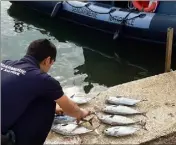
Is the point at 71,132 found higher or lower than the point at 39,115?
lower

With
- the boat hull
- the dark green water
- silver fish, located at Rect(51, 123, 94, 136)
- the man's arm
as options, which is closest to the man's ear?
the man's arm

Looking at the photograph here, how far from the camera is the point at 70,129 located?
14.6 feet

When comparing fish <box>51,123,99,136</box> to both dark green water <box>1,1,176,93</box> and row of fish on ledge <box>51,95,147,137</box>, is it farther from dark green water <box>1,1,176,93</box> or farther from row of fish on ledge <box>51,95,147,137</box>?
dark green water <box>1,1,176,93</box>

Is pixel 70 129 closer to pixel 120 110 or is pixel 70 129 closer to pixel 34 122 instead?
pixel 120 110

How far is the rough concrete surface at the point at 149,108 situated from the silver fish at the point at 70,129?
55 millimetres

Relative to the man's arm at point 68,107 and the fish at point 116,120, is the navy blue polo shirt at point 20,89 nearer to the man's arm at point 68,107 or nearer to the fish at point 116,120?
the man's arm at point 68,107

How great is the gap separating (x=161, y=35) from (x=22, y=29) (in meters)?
4.46

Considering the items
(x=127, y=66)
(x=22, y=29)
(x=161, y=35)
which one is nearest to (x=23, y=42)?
(x=22, y=29)

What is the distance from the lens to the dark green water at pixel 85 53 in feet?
29.2

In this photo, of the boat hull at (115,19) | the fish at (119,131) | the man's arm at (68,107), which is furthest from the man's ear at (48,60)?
the boat hull at (115,19)

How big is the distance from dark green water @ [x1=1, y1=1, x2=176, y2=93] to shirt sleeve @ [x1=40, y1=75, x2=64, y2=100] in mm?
4296

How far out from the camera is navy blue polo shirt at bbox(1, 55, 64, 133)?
137 inches

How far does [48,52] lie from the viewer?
368 centimetres

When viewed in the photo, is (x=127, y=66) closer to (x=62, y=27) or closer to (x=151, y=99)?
(x=62, y=27)
